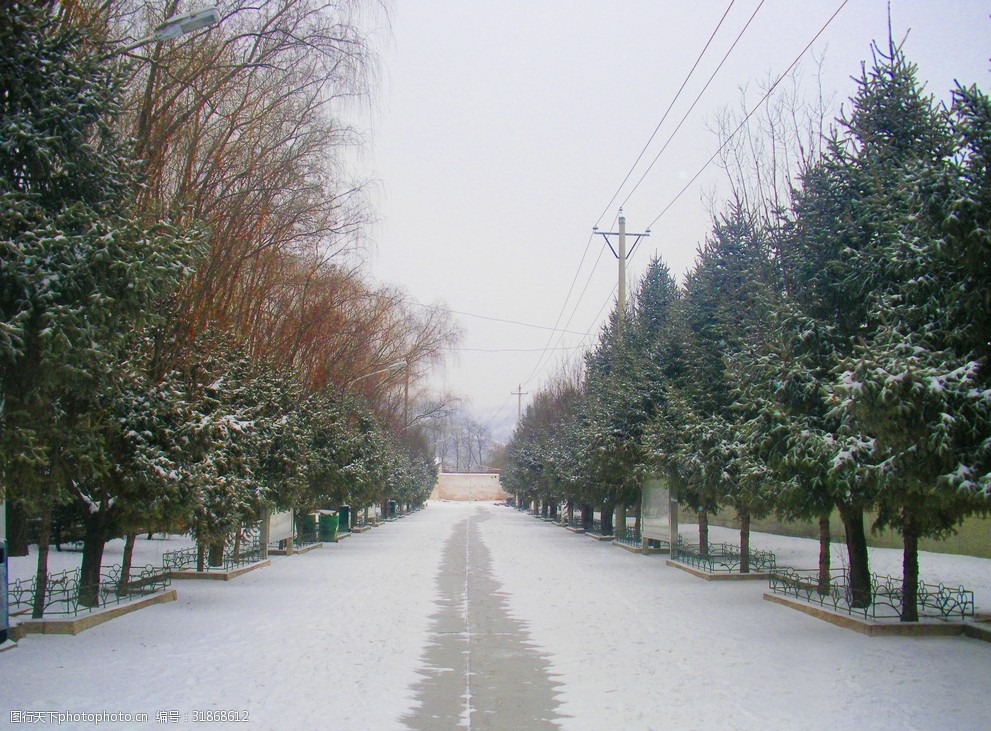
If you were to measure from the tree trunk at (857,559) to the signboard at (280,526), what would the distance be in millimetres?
15530

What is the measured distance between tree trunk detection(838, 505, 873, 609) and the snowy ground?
937 millimetres

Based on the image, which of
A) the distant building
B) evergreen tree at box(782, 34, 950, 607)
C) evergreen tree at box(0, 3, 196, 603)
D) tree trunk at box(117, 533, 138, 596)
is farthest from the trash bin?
the distant building

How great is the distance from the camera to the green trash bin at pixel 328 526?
35188 mm

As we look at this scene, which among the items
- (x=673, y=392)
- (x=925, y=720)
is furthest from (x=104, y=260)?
(x=673, y=392)

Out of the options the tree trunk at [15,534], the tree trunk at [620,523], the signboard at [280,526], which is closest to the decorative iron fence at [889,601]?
the signboard at [280,526]

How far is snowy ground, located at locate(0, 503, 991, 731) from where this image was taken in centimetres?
834

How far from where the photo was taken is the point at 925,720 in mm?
8086

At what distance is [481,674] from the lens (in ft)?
32.9

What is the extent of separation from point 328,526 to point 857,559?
2410cm

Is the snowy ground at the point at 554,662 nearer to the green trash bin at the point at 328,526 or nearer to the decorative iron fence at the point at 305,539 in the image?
the decorative iron fence at the point at 305,539

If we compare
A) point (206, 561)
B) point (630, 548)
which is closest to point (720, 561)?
point (630, 548)

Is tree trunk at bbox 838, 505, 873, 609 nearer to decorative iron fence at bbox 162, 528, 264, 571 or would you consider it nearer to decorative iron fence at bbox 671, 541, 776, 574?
decorative iron fence at bbox 671, 541, 776, 574

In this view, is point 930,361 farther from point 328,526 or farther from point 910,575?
point 328,526

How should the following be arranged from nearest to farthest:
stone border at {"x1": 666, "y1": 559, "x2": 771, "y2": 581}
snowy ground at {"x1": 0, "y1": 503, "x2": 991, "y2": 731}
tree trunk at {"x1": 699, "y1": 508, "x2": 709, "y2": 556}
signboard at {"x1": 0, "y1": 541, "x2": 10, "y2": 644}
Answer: snowy ground at {"x1": 0, "y1": 503, "x2": 991, "y2": 731}, signboard at {"x1": 0, "y1": 541, "x2": 10, "y2": 644}, stone border at {"x1": 666, "y1": 559, "x2": 771, "y2": 581}, tree trunk at {"x1": 699, "y1": 508, "x2": 709, "y2": 556}
